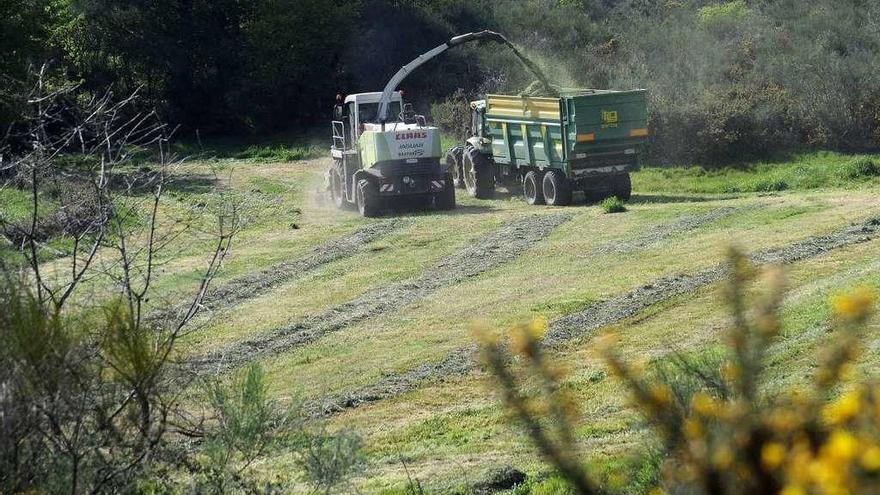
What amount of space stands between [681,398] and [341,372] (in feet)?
27.1

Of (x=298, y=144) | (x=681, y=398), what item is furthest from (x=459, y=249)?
(x=298, y=144)

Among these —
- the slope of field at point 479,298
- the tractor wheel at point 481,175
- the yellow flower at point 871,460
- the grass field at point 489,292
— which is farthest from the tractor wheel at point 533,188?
the yellow flower at point 871,460

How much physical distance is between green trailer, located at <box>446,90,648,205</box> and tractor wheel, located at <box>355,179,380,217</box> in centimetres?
307

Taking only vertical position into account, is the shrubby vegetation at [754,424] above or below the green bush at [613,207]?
above

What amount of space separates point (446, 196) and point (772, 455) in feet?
68.0

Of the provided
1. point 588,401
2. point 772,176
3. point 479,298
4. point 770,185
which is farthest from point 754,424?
point 772,176

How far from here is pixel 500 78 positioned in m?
34.4

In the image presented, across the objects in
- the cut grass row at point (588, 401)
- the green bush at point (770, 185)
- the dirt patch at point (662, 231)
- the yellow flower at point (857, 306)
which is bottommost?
the cut grass row at point (588, 401)

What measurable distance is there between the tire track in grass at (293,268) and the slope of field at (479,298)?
0.05 meters

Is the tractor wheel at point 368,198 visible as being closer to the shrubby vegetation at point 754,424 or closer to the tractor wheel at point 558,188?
the tractor wheel at point 558,188

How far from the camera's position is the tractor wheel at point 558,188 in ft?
75.2

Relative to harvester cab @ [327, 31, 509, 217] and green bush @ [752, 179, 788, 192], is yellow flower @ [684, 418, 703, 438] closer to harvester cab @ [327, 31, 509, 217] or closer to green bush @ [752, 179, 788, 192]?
harvester cab @ [327, 31, 509, 217]

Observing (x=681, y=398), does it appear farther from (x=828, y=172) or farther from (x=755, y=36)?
(x=755, y=36)

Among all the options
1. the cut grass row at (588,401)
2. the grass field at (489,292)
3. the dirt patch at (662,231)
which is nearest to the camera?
the cut grass row at (588,401)
